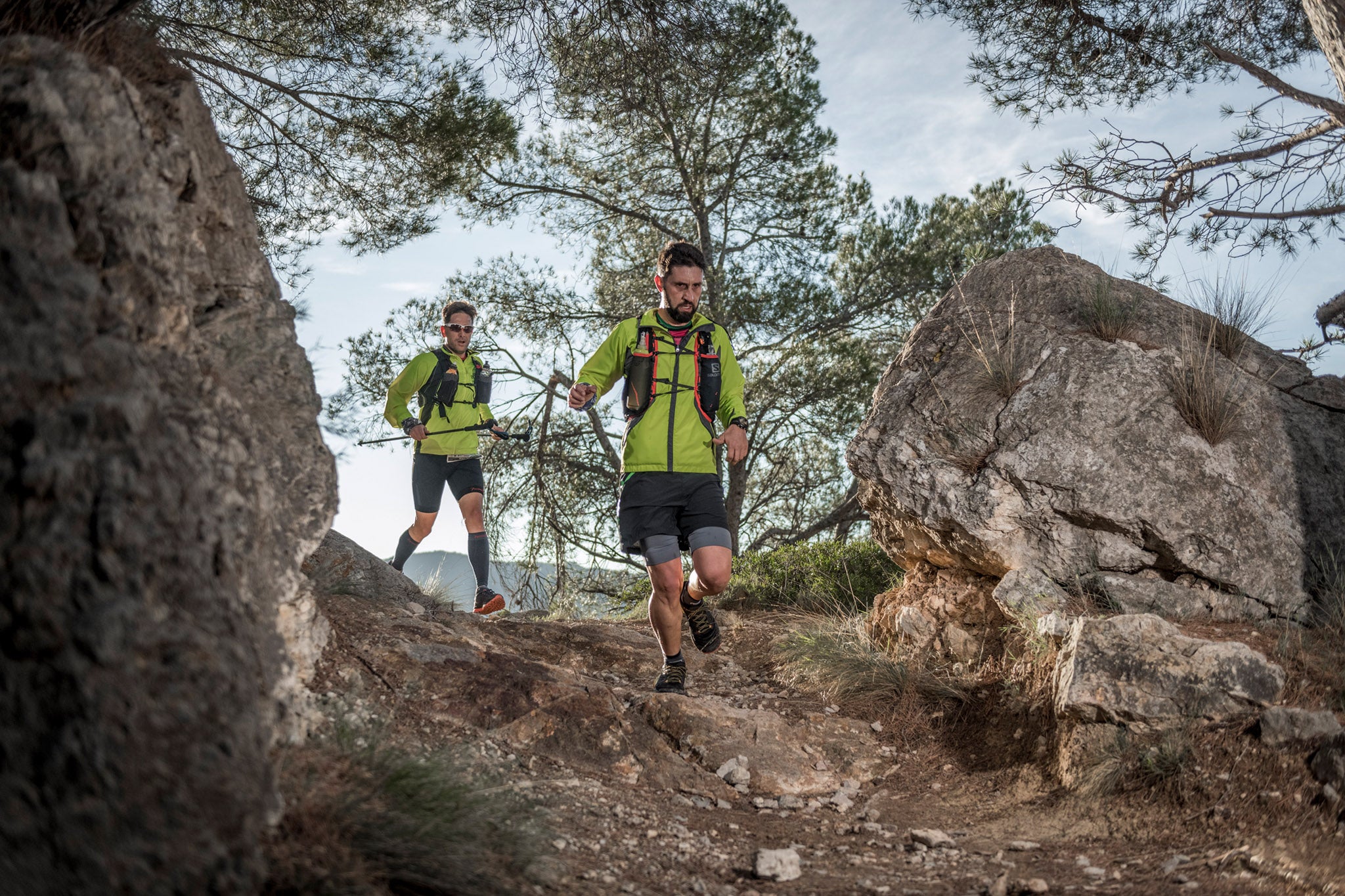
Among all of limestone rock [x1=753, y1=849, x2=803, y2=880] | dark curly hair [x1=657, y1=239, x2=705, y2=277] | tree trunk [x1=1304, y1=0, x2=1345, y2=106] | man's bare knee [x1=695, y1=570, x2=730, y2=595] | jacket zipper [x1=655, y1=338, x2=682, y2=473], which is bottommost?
limestone rock [x1=753, y1=849, x2=803, y2=880]

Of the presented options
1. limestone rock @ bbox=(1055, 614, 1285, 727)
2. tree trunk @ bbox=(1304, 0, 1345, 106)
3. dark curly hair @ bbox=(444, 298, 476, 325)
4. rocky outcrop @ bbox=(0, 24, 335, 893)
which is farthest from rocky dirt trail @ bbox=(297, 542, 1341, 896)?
tree trunk @ bbox=(1304, 0, 1345, 106)

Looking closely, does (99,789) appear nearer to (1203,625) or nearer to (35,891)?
(35,891)

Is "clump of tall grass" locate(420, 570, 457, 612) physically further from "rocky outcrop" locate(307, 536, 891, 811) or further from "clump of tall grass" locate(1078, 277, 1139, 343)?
"clump of tall grass" locate(1078, 277, 1139, 343)

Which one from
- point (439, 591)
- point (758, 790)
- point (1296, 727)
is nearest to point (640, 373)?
point (758, 790)

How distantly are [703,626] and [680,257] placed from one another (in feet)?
6.76

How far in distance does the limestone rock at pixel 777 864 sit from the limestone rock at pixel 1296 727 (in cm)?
210

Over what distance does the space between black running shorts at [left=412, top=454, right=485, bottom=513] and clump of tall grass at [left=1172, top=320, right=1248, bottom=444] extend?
5087mm

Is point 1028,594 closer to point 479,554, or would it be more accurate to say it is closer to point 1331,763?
point 1331,763

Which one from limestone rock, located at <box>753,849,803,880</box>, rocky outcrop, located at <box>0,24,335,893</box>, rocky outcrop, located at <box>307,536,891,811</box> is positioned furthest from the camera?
rocky outcrop, located at <box>307,536,891,811</box>

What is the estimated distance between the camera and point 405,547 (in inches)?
294

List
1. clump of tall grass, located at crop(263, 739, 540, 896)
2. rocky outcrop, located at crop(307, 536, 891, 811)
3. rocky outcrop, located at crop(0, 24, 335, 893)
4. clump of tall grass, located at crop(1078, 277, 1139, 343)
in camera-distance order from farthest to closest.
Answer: clump of tall grass, located at crop(1078, 277, 1139, 343), rocky outcrop, located at crop(307, 536, 891, 811), clump of tall grass, located at crop(263, 739, 540, 896), rocky outcrop, located at crop(0, 24, 335, 893)

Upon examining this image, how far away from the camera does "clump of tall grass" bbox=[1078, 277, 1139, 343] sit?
216 inches

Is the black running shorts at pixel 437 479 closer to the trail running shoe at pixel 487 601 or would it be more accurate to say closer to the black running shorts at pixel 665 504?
the trail running shoe at pixel 487 601

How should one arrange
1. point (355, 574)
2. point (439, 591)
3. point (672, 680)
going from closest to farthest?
point (672, 680)
point (355, 574)
point (439, 591)
